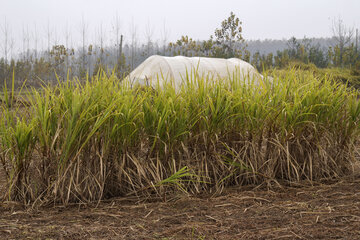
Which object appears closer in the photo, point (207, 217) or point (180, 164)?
point (207, 217)

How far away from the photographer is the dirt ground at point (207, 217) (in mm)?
1908

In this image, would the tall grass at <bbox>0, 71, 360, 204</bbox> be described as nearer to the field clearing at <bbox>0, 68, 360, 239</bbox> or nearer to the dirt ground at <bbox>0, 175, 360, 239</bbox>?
the field clearing at <bbox>0, 68, 360, 239</bbox>

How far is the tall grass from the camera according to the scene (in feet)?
8.05

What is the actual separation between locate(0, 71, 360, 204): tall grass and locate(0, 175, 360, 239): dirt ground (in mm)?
159

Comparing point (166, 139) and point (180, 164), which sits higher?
point (166, 139)

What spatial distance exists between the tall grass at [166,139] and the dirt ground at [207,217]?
16 cm

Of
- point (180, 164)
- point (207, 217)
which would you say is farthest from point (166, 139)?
point (207, 217)

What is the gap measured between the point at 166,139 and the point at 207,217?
0.69 metres

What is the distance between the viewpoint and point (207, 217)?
84.8 inches

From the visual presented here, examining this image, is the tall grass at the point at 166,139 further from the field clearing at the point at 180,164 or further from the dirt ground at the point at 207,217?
the dirt ground at the point at 207,217

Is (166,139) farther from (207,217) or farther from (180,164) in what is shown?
(207,217)

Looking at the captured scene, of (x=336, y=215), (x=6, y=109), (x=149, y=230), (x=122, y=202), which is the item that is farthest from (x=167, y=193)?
(x=6, y=109)

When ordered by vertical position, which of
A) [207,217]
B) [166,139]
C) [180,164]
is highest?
[166,139]

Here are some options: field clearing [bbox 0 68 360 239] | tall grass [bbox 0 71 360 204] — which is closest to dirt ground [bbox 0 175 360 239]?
field clearing [bbox 0 68 360 239]
